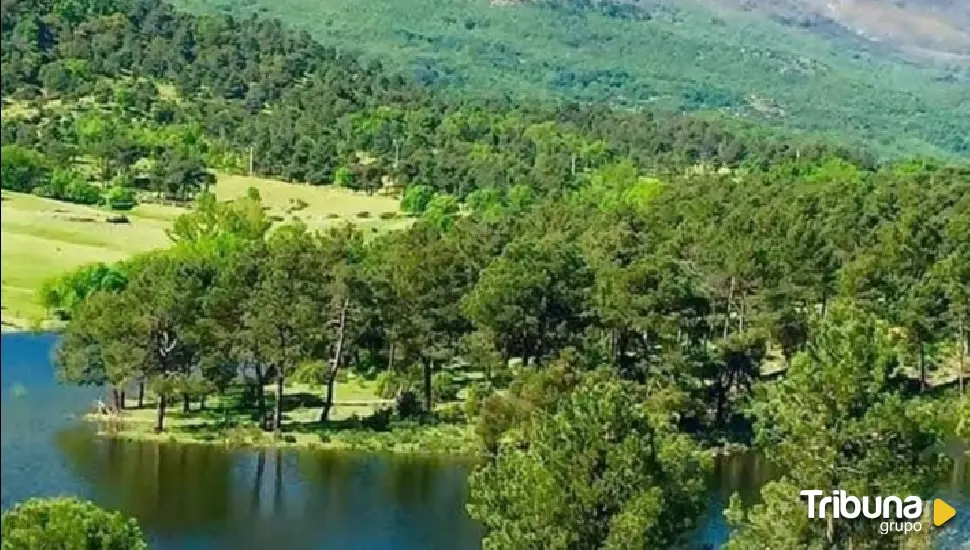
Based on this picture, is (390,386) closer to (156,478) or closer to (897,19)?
(156,478)

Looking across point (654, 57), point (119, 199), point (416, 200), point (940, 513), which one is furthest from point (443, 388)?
point (654, 57)

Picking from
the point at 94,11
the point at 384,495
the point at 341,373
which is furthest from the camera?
the point at 94,11

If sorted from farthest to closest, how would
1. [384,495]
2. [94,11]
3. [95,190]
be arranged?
[94,11]
[95,190]
[384,495]

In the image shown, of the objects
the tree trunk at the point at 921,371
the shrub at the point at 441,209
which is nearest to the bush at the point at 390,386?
the tree trunk at the point at 921,371

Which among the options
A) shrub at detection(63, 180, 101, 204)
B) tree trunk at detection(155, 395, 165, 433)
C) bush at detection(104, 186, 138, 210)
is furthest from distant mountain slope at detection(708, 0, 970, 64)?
tree trunk at detection(155, 395, 165, 433)

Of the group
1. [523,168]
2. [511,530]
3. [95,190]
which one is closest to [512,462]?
[511,530]

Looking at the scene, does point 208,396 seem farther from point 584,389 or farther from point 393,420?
point 584,389

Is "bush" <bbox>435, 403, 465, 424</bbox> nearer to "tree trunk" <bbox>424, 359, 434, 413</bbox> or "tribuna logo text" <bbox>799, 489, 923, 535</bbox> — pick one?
"tree trunk" <bbox>424, 359, 434, 413</bbox>

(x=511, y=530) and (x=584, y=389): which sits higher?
(x=584, y=389)
